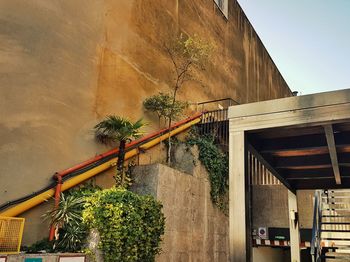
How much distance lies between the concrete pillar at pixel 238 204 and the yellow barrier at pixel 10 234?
9.14 ft

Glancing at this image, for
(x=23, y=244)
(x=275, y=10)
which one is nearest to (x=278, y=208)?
(x=23, y=244)

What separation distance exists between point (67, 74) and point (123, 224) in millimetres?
3344

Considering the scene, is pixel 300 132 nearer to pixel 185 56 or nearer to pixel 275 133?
pixel 275 133

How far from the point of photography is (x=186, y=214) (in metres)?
7.18

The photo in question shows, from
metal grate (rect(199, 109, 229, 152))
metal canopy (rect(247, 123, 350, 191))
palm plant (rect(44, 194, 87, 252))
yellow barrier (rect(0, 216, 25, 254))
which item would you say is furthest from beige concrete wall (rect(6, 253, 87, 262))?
metal grate (rect(199, 109, 229, 152))

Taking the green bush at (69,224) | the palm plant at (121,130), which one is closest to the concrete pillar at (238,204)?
the green bush at (69,224)

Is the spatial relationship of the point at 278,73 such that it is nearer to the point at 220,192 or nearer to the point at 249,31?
the point at 249,31

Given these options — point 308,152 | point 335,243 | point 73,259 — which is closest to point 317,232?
point 335,243

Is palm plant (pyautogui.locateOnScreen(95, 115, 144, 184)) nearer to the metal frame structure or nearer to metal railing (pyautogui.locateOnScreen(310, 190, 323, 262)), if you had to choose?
the metal frame structure

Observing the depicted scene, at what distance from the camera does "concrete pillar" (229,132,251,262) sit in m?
3.64

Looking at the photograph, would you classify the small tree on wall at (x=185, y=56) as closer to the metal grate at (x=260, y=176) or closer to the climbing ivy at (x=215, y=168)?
the climbing ivy at (x=215, y=168)

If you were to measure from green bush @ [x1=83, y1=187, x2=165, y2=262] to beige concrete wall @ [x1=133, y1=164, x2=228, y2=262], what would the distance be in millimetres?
980

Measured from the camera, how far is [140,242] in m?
5.28

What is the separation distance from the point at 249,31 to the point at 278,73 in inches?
224
